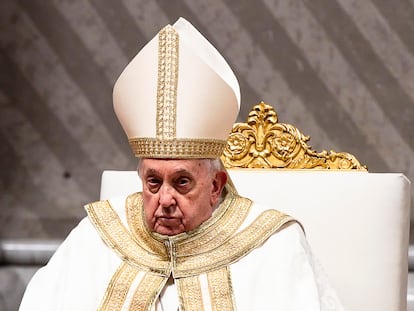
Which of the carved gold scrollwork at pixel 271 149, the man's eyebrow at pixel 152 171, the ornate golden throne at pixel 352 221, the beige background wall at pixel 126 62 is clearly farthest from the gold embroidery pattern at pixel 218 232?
the beige background wall at pixel 126 62

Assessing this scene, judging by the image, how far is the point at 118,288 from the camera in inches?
103

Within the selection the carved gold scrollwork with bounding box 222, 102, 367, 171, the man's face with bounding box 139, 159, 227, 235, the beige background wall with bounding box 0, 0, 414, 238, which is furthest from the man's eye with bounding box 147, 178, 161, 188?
the beige background wall with bounding box 0, 0, 414, 238

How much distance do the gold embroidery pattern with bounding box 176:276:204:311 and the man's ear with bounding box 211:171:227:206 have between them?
21 centimetres

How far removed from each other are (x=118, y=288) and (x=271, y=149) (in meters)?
0.86

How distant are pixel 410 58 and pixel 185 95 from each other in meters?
1.61

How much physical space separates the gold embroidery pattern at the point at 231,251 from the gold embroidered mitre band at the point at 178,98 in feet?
0.74

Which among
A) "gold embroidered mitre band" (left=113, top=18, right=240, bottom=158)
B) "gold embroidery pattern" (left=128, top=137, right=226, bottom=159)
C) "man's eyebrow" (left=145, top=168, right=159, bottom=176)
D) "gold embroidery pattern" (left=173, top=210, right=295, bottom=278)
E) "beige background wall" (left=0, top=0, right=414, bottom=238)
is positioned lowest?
"gold embroidery pattern" (left=173, top=210, right=295, bottom=278)

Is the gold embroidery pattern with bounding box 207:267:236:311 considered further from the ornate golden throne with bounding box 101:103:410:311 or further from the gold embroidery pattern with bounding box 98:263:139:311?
the ornate golden throne with bounding box 101:103:410:311

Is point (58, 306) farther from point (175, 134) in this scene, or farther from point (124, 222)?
point (175, 134)

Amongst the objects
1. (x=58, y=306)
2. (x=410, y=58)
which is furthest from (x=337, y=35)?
(x=58, y=306)

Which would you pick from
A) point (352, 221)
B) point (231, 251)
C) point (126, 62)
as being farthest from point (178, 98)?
point (126, 62)

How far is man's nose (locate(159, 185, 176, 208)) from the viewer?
2449 millimetres

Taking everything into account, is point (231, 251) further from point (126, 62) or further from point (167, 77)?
point (126, 62)

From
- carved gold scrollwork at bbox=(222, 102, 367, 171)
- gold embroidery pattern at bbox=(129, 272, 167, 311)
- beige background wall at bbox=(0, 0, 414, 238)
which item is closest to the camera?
gold embroidery pattern at bbox=(129, 272, 167, 311)
